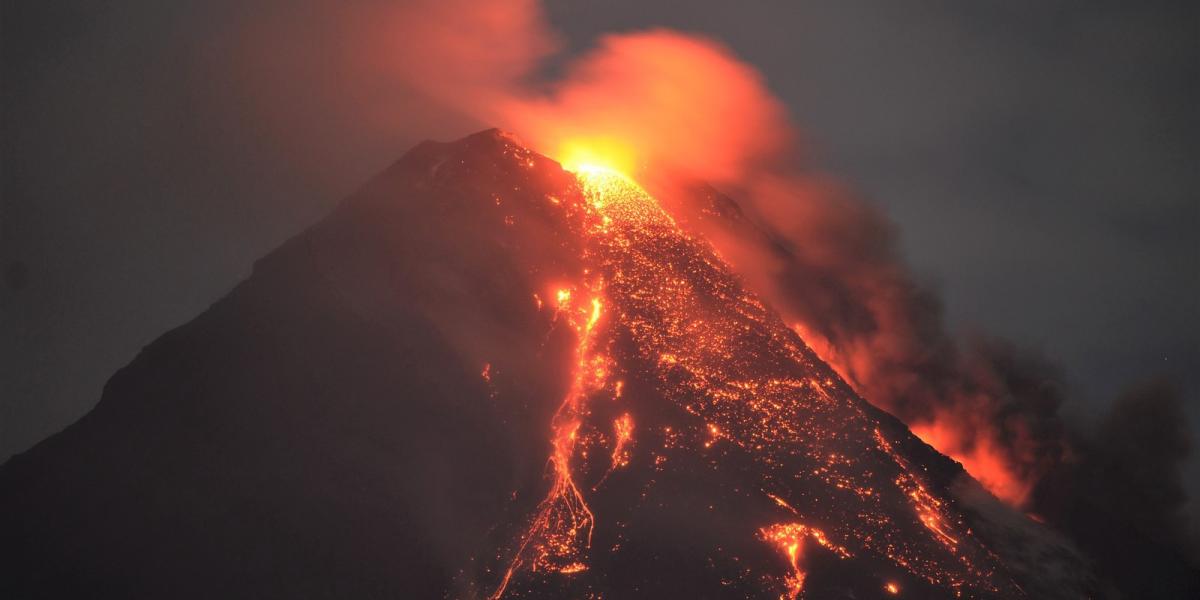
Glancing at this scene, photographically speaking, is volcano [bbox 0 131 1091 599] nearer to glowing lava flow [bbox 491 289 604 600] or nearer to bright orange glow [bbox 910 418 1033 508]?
glowing lava flow [bbox 491 289 604 600]

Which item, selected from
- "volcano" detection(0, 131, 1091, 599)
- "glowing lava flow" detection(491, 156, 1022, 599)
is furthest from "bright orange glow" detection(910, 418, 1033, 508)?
"glowing lava flow" detection(491, 156, 1022, 599)

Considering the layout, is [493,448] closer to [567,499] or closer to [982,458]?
[567,499]

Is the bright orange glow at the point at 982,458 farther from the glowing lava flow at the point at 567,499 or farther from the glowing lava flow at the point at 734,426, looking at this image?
the glowing lava flow at the point at 567,499

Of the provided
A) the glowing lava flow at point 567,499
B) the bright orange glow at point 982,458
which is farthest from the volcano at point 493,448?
the bright orange glow at point 982,458

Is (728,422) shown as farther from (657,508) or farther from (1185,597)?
(1185,597)

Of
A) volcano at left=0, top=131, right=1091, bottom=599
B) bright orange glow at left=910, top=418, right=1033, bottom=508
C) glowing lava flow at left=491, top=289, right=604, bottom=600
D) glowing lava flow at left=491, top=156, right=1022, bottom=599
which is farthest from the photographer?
bright orange glow at left=910, top=418, right=1033, bottom=508

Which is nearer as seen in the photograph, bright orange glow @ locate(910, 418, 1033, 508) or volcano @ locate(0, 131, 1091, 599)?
volcano @ locate(0, 131, 1091, 599)
